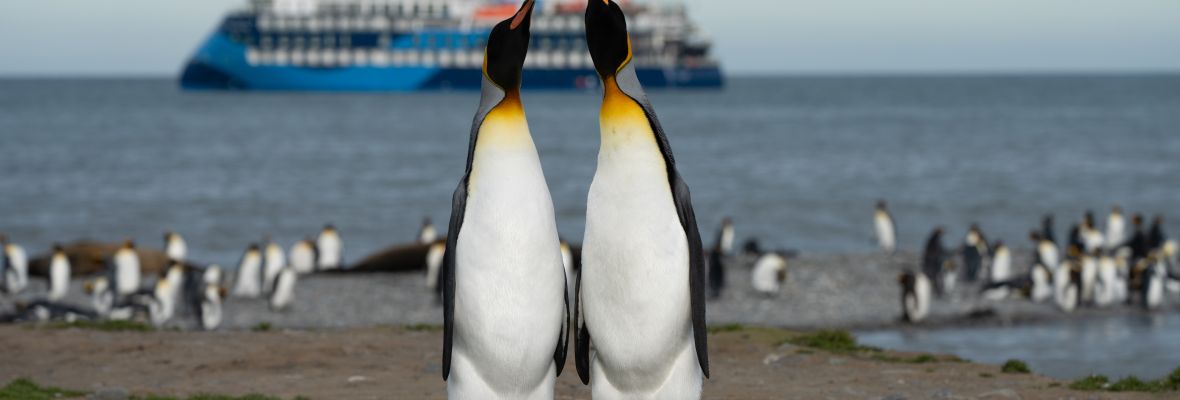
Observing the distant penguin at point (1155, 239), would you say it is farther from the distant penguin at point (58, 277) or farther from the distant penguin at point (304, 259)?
the distant penguin at point (58, 277)

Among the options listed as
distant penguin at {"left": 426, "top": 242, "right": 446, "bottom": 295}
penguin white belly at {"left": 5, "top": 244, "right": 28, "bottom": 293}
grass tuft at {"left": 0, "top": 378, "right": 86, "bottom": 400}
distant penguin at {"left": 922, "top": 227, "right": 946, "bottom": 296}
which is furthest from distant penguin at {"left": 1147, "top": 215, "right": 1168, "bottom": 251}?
grass tuft at {"left": 0, "top": 378, "right": 86, "bottom": 400}

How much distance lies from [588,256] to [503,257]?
0.31 meters

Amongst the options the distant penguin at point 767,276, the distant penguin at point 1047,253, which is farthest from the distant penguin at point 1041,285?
the distant penguin at point 767,276

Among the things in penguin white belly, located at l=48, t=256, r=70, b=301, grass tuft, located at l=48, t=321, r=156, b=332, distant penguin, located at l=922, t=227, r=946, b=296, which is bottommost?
penguin white belly, located at l=48, t=256, r=70, b=301

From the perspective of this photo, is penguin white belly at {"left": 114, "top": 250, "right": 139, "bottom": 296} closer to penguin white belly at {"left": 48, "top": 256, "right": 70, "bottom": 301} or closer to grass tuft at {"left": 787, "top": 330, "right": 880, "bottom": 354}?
penguin white belly at {"left": 48, "top": 256, "right": 70, "bottom": 301}

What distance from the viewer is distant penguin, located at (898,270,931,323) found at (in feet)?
48.4

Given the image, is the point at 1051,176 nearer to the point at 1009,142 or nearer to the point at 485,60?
the point at 1009,142

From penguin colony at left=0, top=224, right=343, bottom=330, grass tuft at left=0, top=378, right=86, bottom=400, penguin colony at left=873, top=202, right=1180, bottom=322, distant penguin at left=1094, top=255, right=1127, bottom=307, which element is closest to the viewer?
grass tuft at left=0, top=378, right=86, bottom=400

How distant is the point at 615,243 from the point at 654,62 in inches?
4392

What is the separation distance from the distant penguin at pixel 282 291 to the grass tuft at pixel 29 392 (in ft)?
26.9

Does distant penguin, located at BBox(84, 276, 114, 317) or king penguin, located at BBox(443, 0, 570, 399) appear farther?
distant penguin, located at BBox(84, 276, 114, 317)

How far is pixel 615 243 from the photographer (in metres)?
5.18

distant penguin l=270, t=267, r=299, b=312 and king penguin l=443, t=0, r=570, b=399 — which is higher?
king penguin l=443, t=0, r=570, b=399

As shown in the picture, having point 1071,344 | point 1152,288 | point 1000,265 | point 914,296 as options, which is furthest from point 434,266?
point 1152,288
